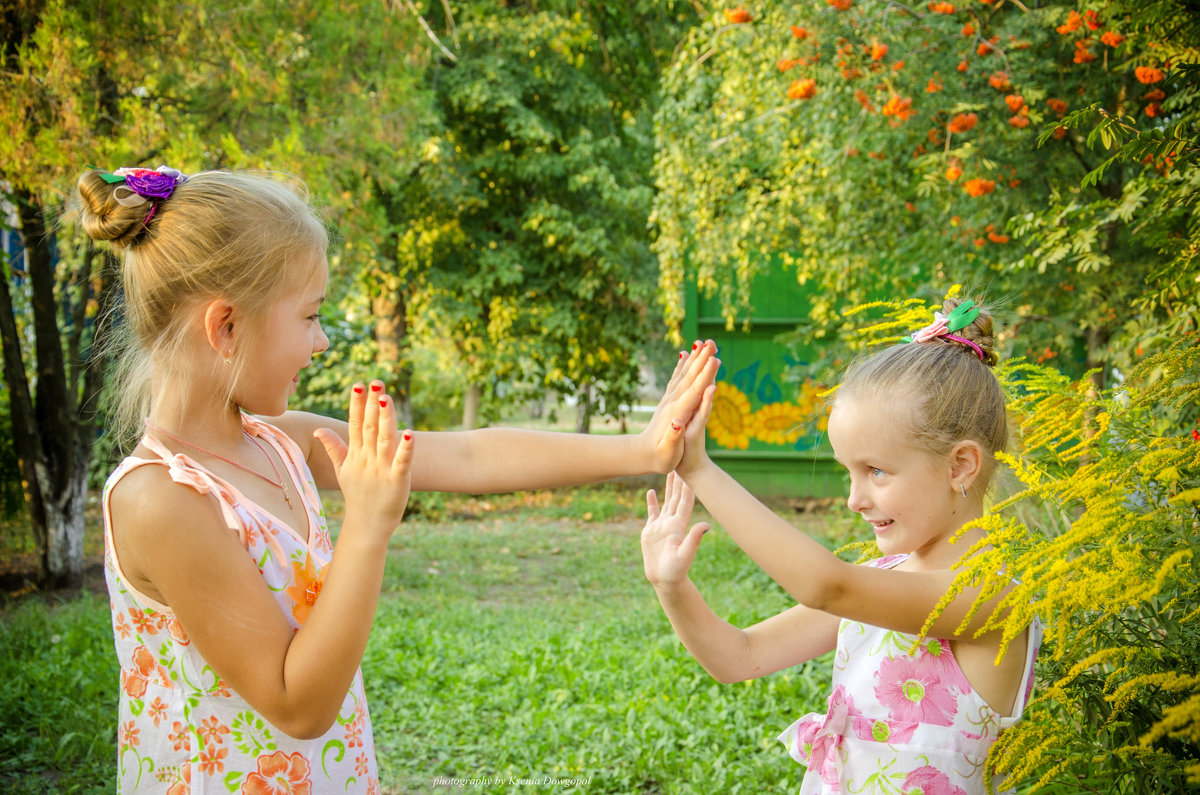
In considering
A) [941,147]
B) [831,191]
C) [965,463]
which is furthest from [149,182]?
[831,191]

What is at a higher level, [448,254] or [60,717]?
[448,254]

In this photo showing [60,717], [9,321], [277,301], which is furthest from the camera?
[9,321]

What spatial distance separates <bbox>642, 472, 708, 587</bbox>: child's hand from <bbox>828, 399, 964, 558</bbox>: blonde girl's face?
0.29 m

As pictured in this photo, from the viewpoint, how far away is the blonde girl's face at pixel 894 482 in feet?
5.32

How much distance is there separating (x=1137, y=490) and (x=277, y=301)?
4.62 ft

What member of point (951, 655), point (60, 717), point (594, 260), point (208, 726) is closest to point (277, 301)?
point (208, 726)

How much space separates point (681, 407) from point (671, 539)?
0.24 meters

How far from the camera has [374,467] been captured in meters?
1.35

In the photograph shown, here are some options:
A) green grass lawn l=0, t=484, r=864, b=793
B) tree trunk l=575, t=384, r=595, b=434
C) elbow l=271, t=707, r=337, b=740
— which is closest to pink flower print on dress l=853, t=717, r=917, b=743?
elbow l=271, t=707, r=337, b=740

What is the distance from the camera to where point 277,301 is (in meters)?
1.57

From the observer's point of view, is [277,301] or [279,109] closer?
[277,301]

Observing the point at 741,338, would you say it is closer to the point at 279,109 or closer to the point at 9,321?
the point at 279,109

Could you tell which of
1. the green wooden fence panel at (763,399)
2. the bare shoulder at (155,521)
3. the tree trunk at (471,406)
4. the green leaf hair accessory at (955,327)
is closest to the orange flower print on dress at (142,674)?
the bare shoulder at (155,521)

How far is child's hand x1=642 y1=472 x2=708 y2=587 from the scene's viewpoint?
1.64 m
